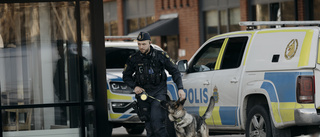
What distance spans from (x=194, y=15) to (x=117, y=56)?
1611 cm

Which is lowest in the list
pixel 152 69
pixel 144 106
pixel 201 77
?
pixel 144 106

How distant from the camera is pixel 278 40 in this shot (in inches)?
358

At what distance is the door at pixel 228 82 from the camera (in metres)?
9.72

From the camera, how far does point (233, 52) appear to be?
396 inches

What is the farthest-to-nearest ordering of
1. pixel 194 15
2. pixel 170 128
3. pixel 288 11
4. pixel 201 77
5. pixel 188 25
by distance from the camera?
pixel 188 25 → pixel 194 15 → pixel 288 11 → pixel 170 128 → pixel 201 77

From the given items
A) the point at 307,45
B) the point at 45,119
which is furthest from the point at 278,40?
the point at 45,119

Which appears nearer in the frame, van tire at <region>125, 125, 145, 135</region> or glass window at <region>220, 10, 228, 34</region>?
van tire at <region>125, 125, 145, 135</region>

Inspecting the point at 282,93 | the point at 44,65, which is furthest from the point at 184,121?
the point at 44,65

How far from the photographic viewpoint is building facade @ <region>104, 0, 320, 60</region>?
954 inches

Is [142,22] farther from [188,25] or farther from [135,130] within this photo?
[135,130]

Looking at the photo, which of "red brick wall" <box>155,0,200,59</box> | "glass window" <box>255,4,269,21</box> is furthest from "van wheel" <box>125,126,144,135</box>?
"red brick wall" <box>155,0,200,59</box>

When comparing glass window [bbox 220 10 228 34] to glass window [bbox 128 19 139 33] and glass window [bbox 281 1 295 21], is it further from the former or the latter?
glass window [bbox 128 19 139 33]

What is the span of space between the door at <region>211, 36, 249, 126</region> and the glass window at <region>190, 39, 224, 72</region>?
204mm

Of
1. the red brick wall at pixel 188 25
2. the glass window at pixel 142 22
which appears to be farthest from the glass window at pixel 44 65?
the glass window at pixel 142 22
